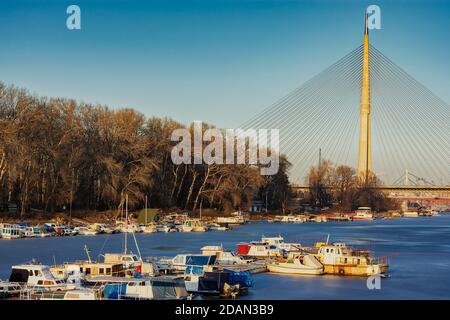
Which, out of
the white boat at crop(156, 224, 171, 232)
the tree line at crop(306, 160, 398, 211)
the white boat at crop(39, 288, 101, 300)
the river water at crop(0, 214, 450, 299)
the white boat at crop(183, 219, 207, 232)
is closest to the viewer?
the white boat at crop(39, 288, 101, 300)

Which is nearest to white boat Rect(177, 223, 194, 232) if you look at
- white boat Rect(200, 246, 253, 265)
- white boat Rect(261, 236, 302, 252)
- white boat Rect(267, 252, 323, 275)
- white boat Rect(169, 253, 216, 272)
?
white boat Rect(261, 236, 302, 252)

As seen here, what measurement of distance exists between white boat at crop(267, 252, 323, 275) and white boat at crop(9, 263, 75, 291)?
11.9 m

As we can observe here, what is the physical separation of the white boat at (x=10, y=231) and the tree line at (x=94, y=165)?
6.43 m

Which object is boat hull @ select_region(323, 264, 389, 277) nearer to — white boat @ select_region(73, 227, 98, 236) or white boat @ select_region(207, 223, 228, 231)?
white boat @ select_region(73, 227, 98, 236)

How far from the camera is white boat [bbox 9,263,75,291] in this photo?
26.4 m

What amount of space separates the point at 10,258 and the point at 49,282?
1349 cm

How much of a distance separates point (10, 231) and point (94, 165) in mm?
17056

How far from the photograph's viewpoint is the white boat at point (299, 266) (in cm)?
3447

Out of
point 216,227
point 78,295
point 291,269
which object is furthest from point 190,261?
point 216,227

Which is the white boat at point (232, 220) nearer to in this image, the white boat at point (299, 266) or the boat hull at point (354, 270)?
the white boat at point (299, 266)

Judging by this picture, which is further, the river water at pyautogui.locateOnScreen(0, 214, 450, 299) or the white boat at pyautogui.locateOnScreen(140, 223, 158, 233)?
the white boat at pyautogui.locateOnScreen(140, 223, 158, 233)

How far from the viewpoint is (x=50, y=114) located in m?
65.8
